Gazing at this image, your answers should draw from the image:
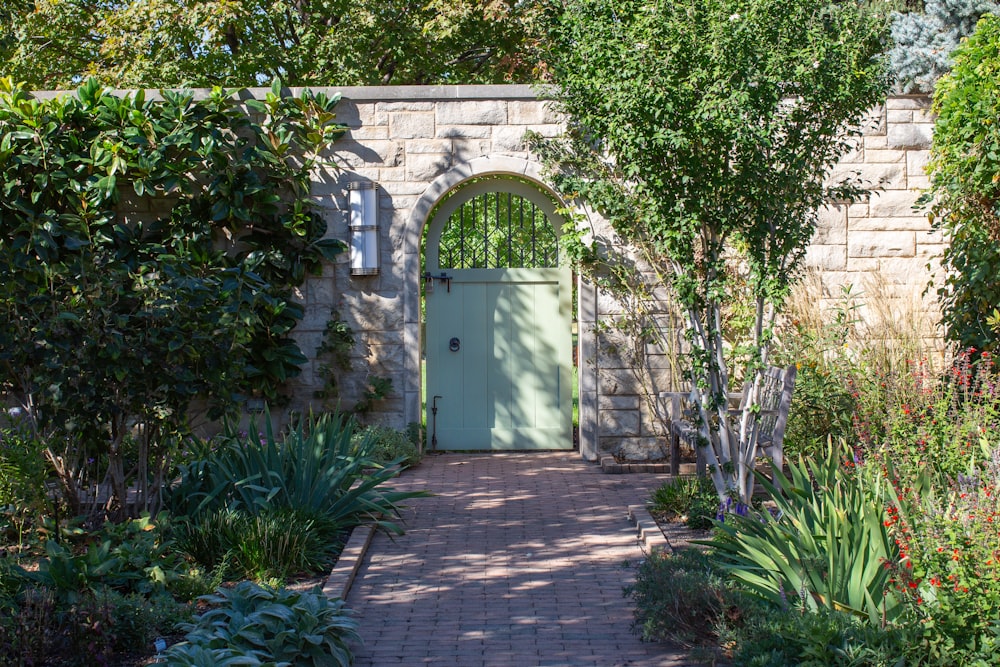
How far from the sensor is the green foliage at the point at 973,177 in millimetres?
7828

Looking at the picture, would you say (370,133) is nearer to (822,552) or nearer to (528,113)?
(528,113)

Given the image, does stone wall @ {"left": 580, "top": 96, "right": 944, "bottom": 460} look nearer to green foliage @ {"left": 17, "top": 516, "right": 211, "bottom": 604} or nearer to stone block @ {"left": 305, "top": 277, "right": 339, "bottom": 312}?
stone block @ {"left": 305, "top": 277, "right": 339, "bottom": 312}

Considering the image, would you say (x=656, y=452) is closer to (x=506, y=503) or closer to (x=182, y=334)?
(x=506, y=503)

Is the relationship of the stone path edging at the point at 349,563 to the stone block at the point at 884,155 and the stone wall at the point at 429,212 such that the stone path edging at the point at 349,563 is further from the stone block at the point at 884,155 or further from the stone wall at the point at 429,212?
the stone block at the point at 884,155

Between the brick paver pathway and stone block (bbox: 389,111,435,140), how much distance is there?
3.34 metres

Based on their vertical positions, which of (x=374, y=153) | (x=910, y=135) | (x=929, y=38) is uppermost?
(x=929, y=38)

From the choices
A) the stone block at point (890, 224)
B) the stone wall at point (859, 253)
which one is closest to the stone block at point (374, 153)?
the stone wall at point (859, 253)

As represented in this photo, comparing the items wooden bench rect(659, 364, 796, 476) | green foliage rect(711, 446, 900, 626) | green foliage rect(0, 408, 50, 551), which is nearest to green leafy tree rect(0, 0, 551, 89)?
wooden bench rect(659, 364, 796, 476)

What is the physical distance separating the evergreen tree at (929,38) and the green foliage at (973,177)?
2515 mm

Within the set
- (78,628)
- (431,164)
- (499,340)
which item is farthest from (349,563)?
(431,164)

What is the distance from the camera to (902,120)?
975cm

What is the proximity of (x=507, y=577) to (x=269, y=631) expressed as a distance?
1938mm

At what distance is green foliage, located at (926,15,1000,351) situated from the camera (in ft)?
25.7

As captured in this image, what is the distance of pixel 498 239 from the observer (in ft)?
34.0
